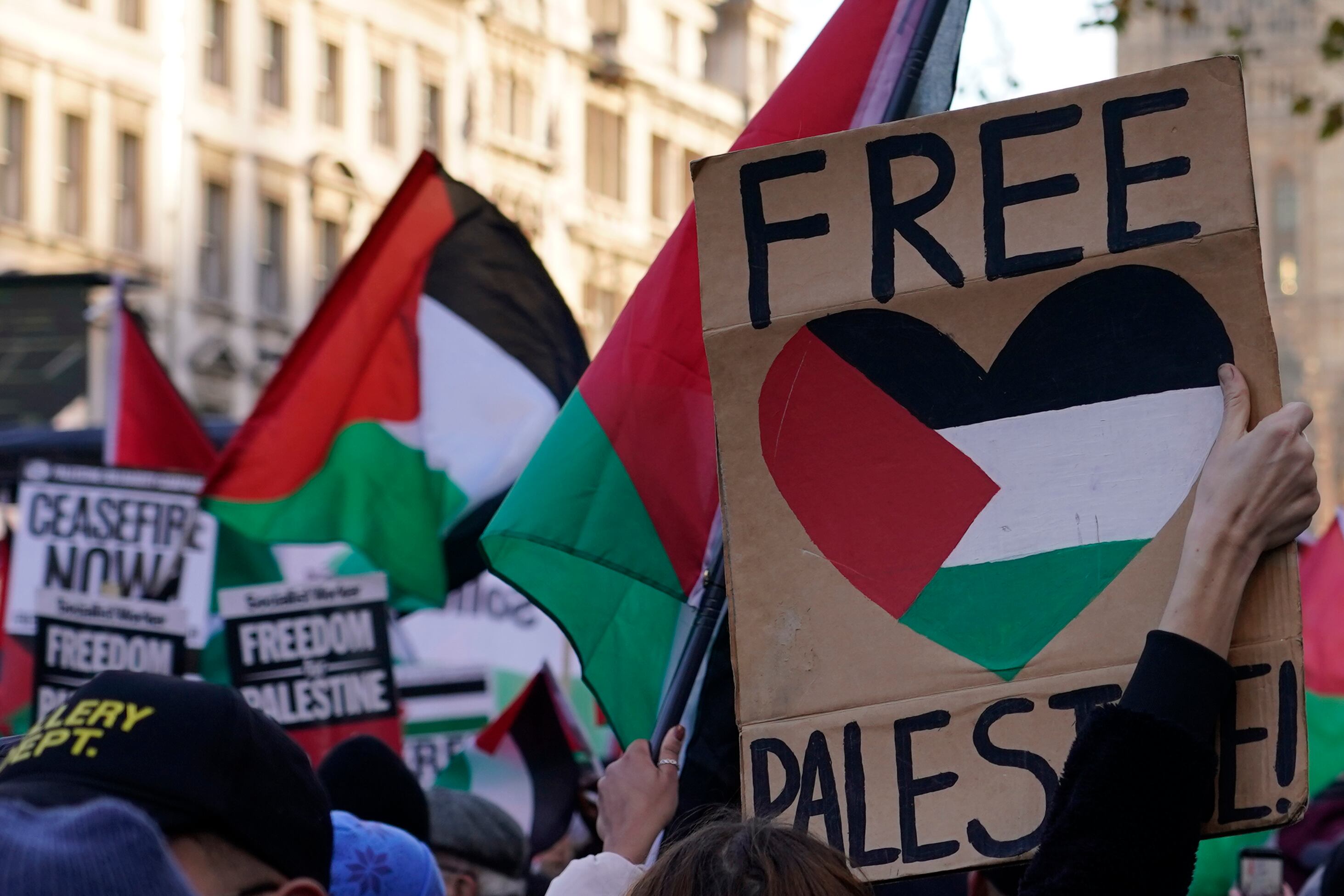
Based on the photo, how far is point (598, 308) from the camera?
135ft

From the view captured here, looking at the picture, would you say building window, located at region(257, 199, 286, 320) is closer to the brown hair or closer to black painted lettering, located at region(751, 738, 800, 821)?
black painted lettering, located at region(751, 738, 800, 821)

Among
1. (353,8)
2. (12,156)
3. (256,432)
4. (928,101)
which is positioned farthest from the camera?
(353,8)

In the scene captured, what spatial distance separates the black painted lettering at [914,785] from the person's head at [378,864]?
0.71m

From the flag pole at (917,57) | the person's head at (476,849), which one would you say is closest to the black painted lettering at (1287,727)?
the flag pole at (917,57)

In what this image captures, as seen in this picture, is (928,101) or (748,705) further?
(928,101)

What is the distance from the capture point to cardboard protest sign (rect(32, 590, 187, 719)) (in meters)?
6.74

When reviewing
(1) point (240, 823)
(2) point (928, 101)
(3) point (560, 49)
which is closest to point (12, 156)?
(3) point (560, 49)

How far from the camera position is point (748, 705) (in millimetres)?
2805

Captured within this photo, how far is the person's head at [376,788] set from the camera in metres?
4.32

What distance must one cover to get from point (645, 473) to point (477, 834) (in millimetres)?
1443

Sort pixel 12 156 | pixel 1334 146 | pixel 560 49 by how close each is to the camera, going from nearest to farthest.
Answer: pixel 12 156 → pixel 560 49 → pixel 1334 146

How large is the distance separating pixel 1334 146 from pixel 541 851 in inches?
3957

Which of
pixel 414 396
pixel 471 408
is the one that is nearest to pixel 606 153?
pixel 414 396

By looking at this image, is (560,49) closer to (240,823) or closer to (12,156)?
(12,156)
